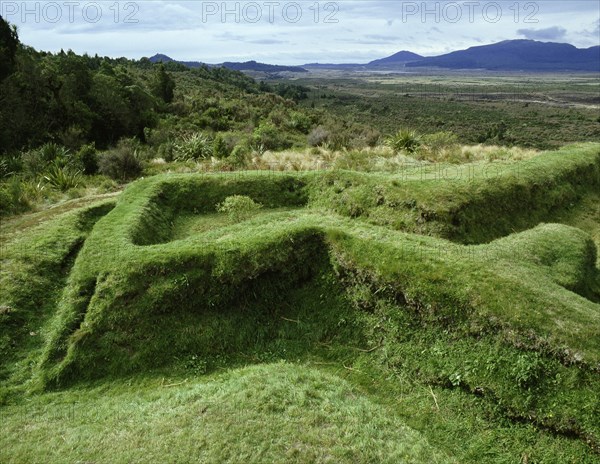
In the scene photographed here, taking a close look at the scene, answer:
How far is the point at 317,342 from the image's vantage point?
29.4 feet

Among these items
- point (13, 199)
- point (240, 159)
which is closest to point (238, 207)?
point (13, 199)

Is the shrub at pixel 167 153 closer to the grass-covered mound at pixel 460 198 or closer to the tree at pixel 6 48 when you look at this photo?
the tree at pixel 6 48

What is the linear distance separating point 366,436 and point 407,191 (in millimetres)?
8324

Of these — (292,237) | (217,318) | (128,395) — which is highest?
(292,237)

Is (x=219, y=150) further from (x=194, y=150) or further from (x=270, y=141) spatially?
(x=270, y=141)

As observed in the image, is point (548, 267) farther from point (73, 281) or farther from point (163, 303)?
point (73, 281)

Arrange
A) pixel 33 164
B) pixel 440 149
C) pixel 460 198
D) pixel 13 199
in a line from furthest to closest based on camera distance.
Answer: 1. pixel 440 149
2. pixel 33 164
3. pixel 13 199
4. pixel 460 198

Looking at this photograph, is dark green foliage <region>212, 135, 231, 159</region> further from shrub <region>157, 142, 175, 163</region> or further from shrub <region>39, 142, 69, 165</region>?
Result: shrub <region>39, 142, 69, 165</region>

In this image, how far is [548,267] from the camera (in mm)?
9977

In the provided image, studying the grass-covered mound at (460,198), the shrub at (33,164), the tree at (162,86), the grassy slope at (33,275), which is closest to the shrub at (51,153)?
the shrub at (33,164)

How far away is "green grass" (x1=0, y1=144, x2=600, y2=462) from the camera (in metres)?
6.42

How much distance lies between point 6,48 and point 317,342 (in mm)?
30593

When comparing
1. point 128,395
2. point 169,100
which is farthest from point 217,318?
point 169,100

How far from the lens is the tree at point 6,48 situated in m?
27.7
